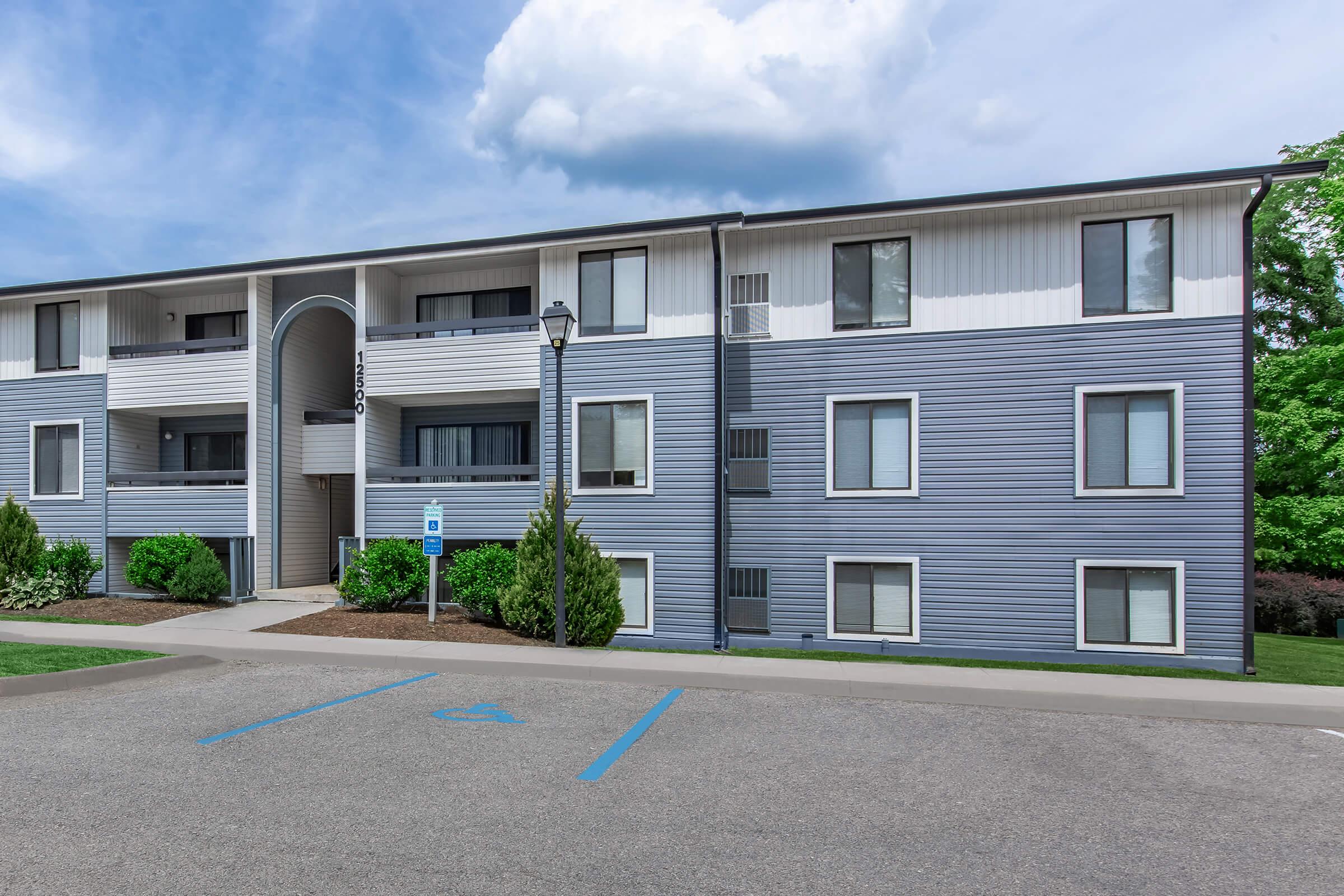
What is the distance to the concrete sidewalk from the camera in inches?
341

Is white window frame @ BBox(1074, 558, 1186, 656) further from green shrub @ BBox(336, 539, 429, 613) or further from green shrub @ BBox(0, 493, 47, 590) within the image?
green shrub @ BBox(0, 493, 47, 590)

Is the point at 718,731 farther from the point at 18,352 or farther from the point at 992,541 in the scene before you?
the point at 18,352

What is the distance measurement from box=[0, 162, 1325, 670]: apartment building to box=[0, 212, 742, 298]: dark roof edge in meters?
0.07

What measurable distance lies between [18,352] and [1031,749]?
23.2 m

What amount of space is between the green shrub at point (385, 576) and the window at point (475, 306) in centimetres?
486

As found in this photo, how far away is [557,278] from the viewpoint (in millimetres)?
15836

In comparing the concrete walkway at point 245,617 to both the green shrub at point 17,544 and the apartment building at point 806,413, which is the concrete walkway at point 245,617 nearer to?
the apartment building at point 806,413

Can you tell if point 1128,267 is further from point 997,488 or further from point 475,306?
point 475,306

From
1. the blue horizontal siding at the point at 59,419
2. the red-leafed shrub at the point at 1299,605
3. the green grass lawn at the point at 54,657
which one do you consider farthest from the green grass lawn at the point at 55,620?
the red-leafed shrub at the point at 1299,605

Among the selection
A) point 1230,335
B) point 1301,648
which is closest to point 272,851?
point 1230,335

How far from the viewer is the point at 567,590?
487 inches

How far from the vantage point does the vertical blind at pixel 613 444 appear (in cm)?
1520

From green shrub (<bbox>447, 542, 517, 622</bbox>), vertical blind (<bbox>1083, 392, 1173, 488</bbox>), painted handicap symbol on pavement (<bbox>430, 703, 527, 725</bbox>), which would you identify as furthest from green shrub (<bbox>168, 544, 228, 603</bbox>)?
vertical blind (<bbox>1083, 392, 1173, 488</bbox>)

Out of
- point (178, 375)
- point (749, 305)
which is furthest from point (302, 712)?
point (178, 375)
